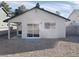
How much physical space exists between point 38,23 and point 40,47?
2.78 ft

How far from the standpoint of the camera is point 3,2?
2480 cm

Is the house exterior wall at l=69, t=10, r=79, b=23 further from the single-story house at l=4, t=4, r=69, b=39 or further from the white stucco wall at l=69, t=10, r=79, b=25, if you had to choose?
the single-story house at l=4, t=4, r=69, b=39

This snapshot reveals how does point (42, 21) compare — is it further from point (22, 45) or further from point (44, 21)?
point (22, 45)

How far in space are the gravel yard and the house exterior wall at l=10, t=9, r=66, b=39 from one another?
0.22 meters

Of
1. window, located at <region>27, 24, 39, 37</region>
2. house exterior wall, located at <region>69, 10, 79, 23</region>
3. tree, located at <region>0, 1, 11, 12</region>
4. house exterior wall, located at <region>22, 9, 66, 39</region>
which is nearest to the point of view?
house exterior wall, located at <region>69, 10, 79, 23</region>

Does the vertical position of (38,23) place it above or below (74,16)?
below

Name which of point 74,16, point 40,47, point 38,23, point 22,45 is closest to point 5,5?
point 38,23

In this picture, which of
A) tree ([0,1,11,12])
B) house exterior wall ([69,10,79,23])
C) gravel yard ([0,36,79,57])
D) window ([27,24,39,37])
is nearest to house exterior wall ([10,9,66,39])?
window ([27,24,39,37])

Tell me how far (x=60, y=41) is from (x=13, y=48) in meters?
1.51

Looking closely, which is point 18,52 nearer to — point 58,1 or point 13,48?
point 13,48

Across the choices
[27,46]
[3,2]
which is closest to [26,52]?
[27,46]

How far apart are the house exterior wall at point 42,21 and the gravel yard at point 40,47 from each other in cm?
22

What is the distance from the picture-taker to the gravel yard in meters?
24.7

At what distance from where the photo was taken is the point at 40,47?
24906 mm
